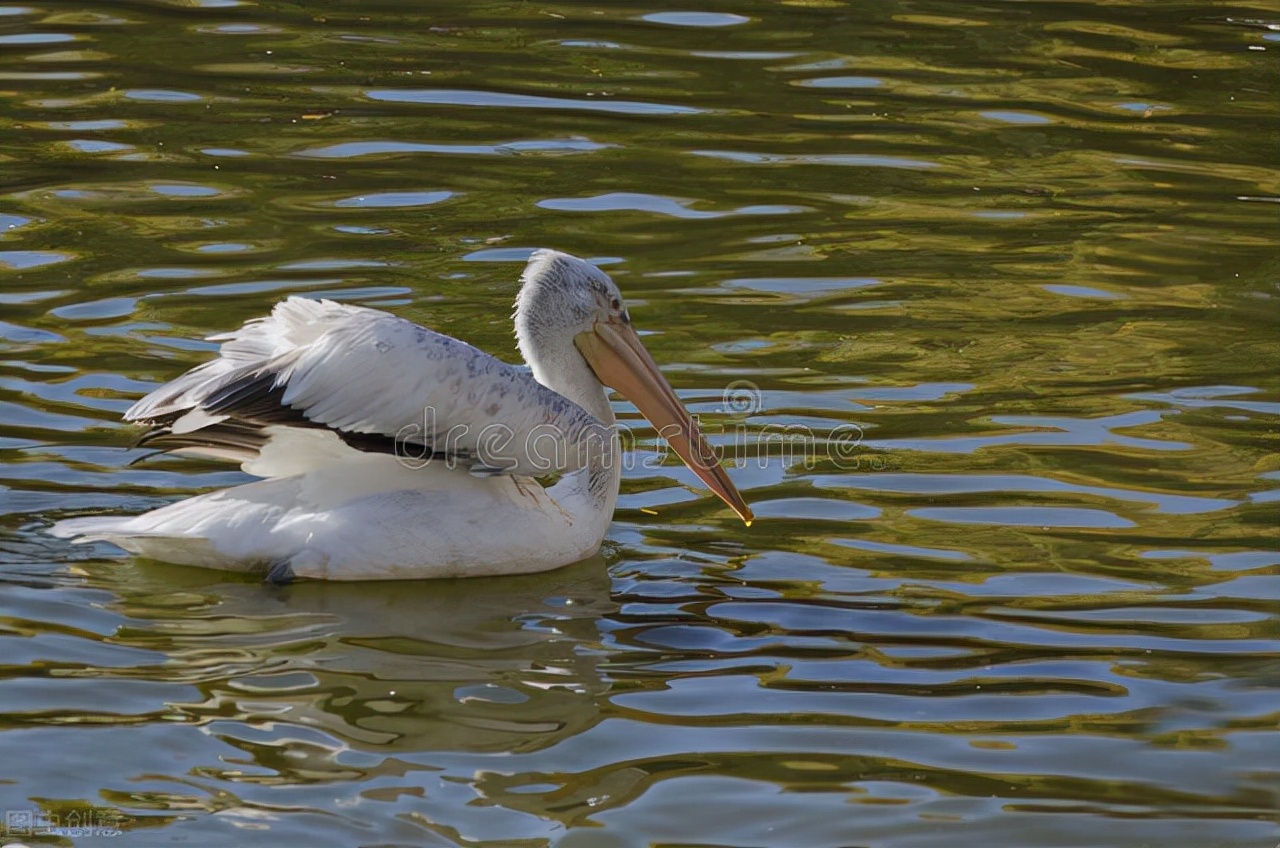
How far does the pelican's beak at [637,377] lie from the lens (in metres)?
5.71

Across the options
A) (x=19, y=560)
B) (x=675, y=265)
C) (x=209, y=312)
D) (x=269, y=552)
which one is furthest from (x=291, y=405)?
(x=675, y=265)

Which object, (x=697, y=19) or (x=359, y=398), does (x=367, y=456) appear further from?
(x=697, y=19)

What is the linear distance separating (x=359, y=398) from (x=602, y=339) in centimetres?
104

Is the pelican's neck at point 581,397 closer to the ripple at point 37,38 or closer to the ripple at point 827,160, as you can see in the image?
the ripple at point 827,160

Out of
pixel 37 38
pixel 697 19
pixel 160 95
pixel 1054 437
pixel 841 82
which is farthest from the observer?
pixel 697 19

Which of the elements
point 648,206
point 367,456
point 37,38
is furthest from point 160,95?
point 367,456

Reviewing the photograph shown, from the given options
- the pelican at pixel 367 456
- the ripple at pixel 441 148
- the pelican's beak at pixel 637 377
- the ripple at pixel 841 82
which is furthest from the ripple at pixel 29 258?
the ripple at pixel 841 82

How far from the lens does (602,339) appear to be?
18.8ft

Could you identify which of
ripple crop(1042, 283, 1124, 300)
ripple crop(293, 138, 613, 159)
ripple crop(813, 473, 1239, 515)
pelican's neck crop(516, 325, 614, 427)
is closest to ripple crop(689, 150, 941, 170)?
ripple crop(293, 138, 613, 159)

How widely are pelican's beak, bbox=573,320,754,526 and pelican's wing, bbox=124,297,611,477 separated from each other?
0.49m

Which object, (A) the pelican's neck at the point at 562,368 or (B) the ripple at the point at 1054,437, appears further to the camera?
(B) the ripple at the point at 1054,437

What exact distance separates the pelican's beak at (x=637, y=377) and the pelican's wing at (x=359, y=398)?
0.49 metres

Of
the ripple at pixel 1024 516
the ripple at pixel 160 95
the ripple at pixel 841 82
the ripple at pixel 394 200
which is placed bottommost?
the ripple at pixel 1024 516

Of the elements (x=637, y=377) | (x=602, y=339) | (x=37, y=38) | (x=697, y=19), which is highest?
(x=697, y=19)
